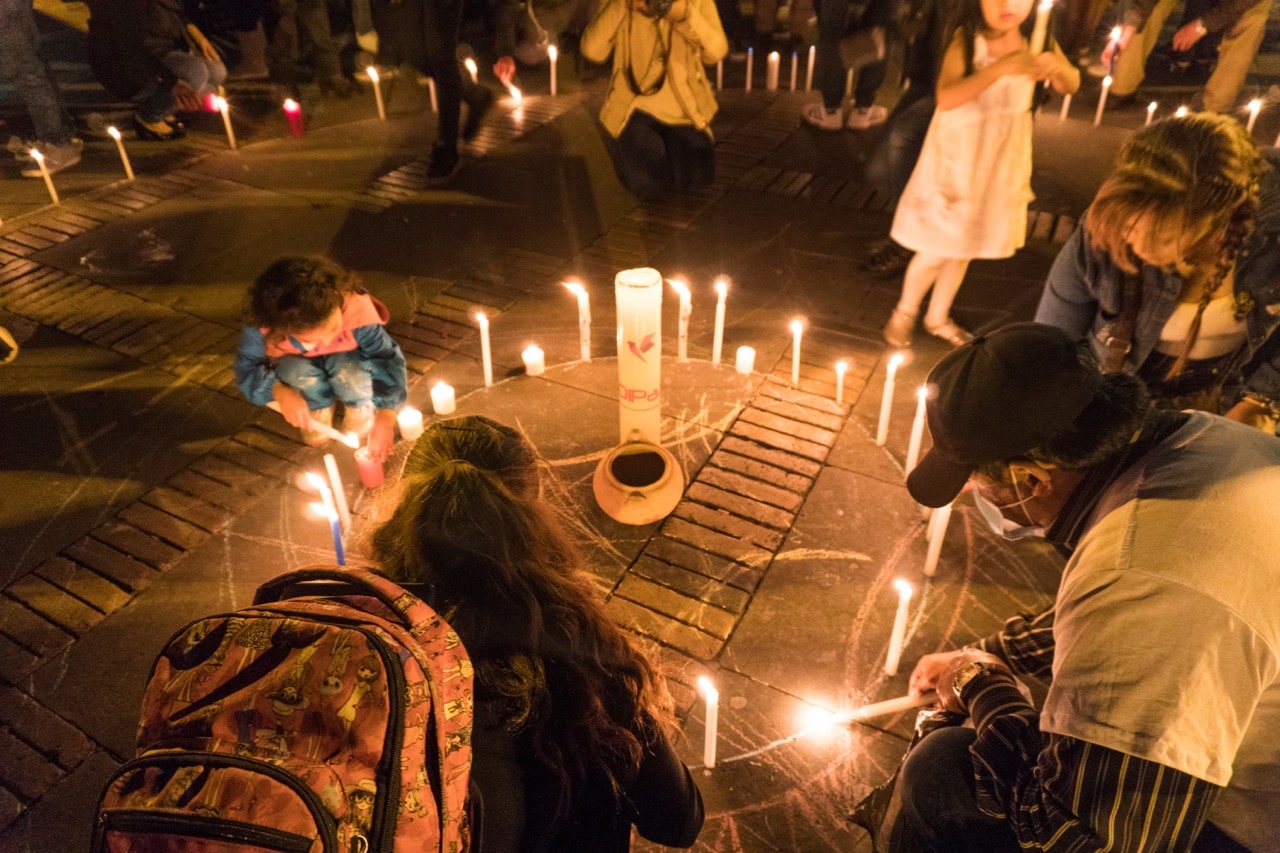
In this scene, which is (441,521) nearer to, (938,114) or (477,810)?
(477,810)

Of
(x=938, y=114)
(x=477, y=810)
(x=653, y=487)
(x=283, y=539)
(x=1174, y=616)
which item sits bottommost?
(x=283, y=539)

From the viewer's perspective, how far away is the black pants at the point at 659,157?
646cm

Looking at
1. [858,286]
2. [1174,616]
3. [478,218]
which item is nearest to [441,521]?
[1174,616]

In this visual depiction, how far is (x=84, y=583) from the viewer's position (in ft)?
11.1

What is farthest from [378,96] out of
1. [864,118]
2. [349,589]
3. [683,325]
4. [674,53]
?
[349,589]

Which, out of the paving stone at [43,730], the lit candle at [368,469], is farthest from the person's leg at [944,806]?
the paving stone at [43,730]

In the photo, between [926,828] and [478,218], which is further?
[478,218]

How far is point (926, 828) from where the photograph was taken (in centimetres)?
214

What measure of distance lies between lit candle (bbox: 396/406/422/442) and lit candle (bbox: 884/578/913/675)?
2.32 m

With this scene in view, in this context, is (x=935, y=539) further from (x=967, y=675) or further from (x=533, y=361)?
(x=533, y=361)

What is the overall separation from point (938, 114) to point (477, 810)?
399 centimetres

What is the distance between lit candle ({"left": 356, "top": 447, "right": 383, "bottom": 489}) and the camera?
11.9ft

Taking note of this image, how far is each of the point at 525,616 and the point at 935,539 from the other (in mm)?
2134

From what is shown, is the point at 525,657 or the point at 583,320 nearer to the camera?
the point at 525,657
